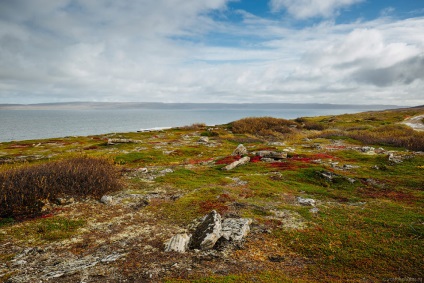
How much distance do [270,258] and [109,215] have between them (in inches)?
402

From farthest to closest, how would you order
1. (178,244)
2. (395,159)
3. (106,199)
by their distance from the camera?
(395,159)
(106,199)
(178,244)

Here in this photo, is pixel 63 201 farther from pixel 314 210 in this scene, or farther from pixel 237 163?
pixel 237 163

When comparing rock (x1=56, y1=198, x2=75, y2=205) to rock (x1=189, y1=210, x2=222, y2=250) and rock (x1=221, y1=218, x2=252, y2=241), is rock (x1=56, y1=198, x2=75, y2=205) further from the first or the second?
rock (x1=221, y1=218, x2=252, y2=241)

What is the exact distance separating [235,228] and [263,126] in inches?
2511

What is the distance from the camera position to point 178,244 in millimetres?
11109

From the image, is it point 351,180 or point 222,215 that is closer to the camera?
point 222,215

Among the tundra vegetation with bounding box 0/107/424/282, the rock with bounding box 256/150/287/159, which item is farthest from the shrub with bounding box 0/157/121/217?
the rock with bounding box 256/150/287/159

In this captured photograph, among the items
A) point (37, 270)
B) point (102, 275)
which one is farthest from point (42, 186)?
point (102, 275)

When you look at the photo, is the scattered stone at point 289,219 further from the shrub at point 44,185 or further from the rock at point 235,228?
the shrub at point 44,185

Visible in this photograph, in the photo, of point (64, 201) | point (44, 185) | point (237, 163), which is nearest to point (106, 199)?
point (64, 201)

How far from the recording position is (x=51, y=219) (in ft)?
46.8

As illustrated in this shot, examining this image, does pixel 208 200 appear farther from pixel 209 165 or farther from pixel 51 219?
pixel 209 165

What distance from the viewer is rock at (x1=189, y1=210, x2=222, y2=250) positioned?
11164 mm

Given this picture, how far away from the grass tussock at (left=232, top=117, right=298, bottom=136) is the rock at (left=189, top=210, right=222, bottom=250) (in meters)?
57.8
